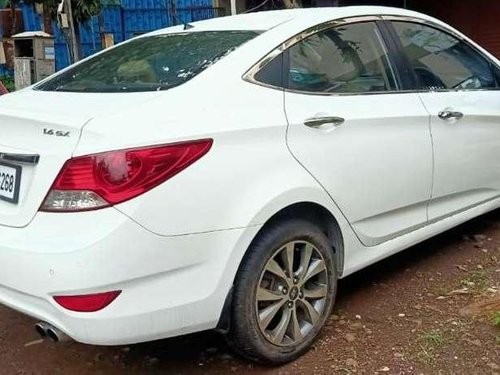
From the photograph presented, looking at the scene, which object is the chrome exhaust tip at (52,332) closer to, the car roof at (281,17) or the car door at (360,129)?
the car door at (360,129)

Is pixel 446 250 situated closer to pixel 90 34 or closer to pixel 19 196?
pixel 19 196

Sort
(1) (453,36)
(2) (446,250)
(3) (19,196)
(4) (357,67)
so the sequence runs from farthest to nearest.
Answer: (2) (446,250), (1) (453,36), (4) (357,67), (3) (19,196)

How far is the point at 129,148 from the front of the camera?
2.28 metres

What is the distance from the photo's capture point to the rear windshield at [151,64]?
9.12 ft

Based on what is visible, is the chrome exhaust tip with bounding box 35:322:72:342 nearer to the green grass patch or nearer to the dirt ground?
the dirt ground

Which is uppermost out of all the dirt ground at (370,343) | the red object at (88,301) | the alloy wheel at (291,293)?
the red object at (88,301)

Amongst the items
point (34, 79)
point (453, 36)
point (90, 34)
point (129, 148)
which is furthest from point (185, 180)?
point (90, 34)

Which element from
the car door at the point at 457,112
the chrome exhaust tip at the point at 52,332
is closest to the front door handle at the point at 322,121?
the car door at the point at 457,112

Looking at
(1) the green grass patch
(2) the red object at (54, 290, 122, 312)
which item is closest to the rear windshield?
(2) the red object at (54, 290, 122, 312)

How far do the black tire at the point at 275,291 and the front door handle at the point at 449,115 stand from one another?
113cm

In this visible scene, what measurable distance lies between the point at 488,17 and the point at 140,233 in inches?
410

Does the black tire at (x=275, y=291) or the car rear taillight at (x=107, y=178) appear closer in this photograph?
the car rear taillight at (x=107, y=178)

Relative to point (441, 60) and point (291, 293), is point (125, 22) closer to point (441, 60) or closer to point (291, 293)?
point (441, 60)

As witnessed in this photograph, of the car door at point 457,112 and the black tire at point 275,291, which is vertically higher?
the car door at point 457,112
